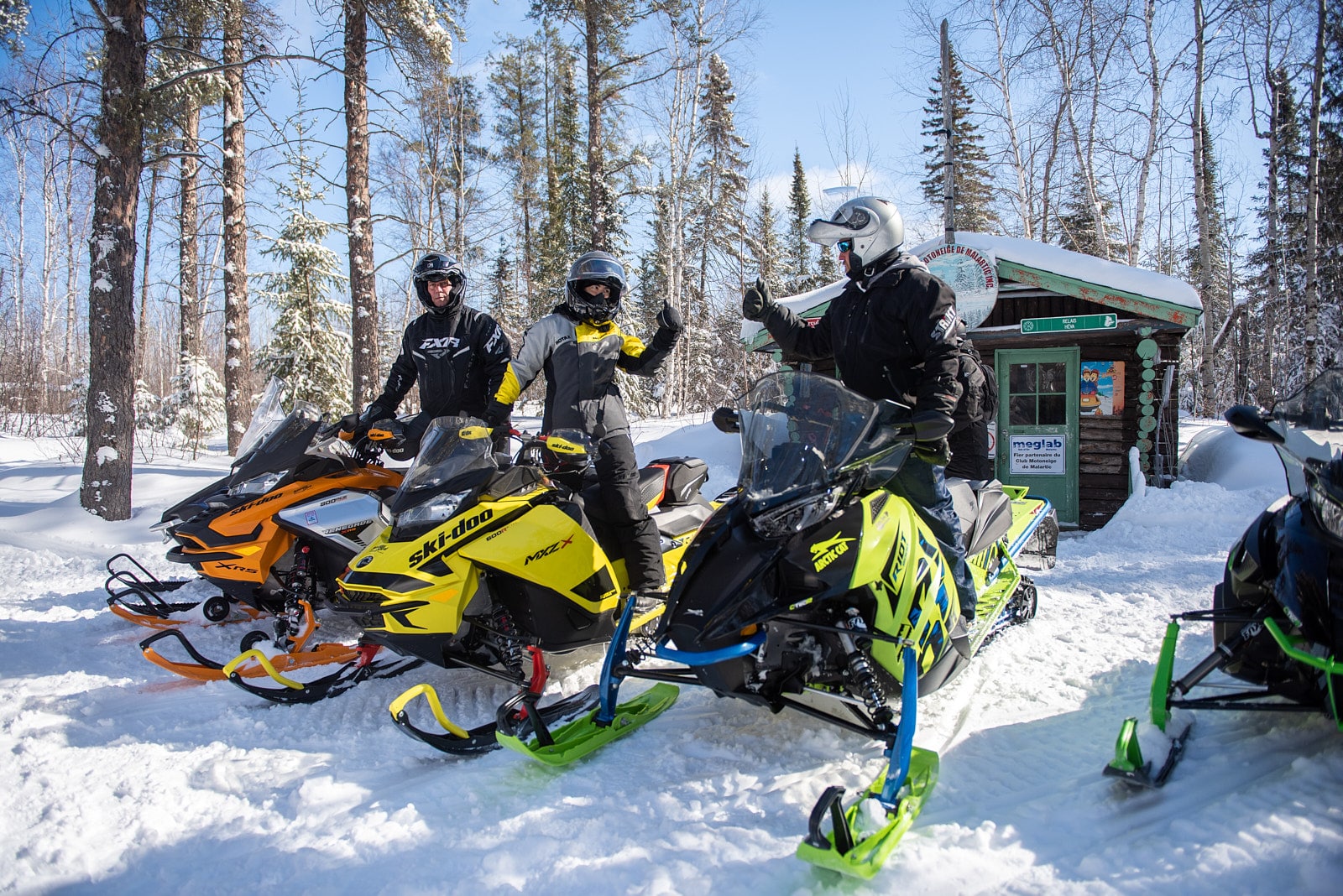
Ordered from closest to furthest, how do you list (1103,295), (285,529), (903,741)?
(903,741), (285,529), (1103,295)

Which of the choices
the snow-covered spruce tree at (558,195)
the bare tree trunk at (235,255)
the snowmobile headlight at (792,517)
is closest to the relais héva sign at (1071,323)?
the snowmobile headlight at (792,517)

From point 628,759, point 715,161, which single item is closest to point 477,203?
point 715,161

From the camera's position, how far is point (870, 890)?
175cm

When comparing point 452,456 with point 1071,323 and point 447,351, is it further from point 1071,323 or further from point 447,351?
point 1071,323

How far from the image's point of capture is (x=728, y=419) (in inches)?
107

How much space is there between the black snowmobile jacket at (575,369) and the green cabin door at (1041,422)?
18.9 ft

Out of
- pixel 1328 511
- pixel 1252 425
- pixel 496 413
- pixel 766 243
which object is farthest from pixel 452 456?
pixel 766 243

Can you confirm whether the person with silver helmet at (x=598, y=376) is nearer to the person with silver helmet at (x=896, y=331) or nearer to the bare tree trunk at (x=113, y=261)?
the person with silver helmet at (x=896, y=331)

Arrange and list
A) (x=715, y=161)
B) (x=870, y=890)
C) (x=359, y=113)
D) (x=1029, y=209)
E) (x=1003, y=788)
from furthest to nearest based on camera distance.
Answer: (x=715, y=161), (x=1029, y=209), (x=359, y=113), (x=1003, y=788), (x=870, y=890)

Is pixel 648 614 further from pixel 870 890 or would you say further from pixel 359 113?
pixel 359 113

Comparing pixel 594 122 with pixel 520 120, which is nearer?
pixel 594 122

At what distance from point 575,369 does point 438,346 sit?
1.24m

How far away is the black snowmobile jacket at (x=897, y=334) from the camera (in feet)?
8.86

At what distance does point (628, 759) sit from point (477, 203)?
21.6 m
